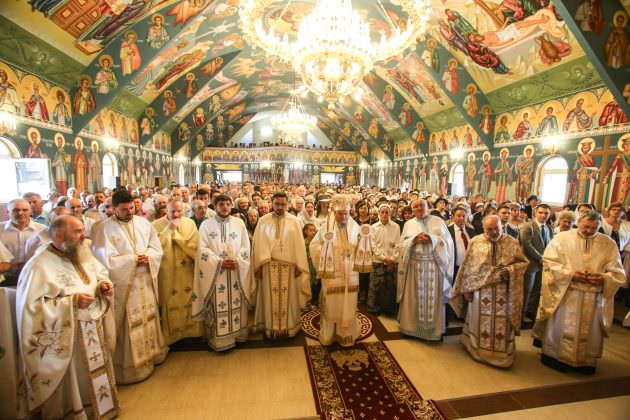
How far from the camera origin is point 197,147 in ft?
82.4

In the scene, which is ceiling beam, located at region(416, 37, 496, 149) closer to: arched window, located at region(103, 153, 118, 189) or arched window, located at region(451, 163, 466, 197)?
arched window, located at region(451, 163, 466, 197)

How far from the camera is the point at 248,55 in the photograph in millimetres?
14586

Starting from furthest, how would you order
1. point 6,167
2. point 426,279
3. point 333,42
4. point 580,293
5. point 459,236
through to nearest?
1. point 6,167
2. point 333,42
3. point 459,236
4. point 426,279
5. point 580,293

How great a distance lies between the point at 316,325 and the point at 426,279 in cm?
195

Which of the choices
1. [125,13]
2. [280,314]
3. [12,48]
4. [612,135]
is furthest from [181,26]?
[612,135]

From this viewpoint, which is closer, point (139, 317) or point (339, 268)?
point (139, 317)

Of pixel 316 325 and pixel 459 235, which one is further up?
pixel 459 235

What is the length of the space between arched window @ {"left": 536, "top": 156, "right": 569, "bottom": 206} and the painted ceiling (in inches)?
88.4

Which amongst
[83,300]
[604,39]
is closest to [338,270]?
[83,300]

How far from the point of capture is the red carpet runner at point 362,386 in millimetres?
3002

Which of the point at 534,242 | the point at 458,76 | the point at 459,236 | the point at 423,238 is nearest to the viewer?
the point at 423,238

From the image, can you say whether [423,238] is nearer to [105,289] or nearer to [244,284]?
[244,284]

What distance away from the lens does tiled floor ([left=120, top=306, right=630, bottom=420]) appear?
9.85ft

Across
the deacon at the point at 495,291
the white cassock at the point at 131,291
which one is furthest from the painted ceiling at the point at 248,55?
the white cassock at the point at 131,291
